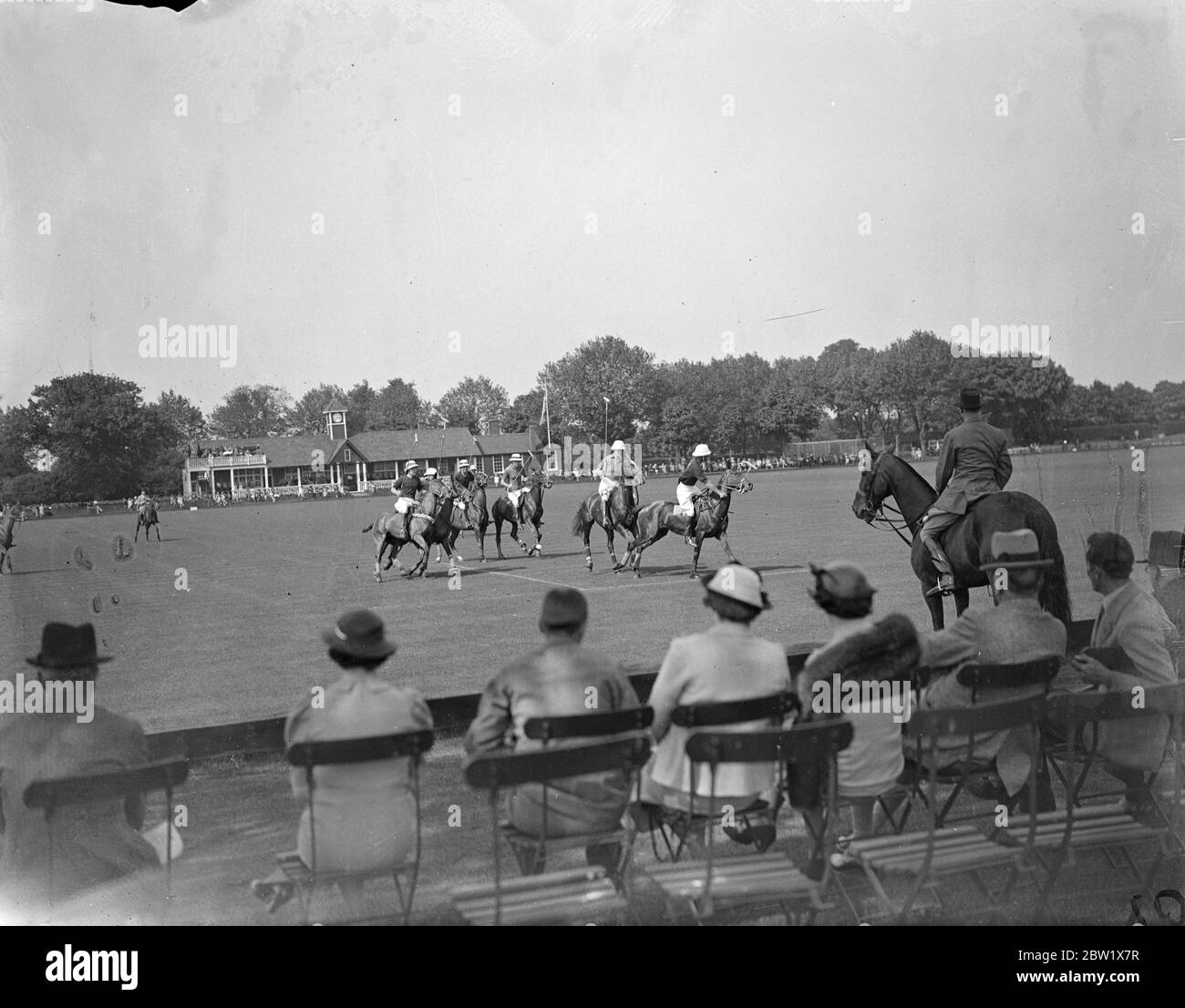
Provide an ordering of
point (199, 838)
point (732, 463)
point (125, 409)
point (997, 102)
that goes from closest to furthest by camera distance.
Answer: point (199, 838) < point (125, 409) < point (997, 102) < point (732, 463)

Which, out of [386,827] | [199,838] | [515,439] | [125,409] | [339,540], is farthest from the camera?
[339,540]

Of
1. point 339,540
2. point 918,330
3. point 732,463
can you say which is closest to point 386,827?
point 918,330

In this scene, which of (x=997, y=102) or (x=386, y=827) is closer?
(x=386, y=827)

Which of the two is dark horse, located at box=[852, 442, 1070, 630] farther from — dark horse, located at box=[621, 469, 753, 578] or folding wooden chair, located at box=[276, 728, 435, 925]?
dark horse, located at box=[621, 469, 753, 578]

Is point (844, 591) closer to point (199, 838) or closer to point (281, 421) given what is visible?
point (199, 838)

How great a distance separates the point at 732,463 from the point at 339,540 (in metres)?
9.20

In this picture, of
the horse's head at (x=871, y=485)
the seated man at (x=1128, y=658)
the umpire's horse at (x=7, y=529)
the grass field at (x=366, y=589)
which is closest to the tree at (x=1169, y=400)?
the grass field at (x=366, y=589)

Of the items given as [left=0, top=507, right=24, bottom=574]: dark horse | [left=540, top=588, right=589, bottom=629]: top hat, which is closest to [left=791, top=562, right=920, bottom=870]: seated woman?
[left=540, top=588, right=589, bottom=629]: top hat

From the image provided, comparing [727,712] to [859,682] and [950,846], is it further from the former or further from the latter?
[950,846]

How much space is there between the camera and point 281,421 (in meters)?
6.82

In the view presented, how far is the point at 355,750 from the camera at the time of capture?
3689mm

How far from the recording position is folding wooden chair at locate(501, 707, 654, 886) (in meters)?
3.87

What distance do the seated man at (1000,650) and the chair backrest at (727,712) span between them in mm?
956
